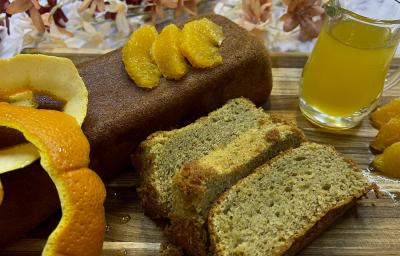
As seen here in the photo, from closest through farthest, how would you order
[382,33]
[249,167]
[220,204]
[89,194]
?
[89,194] < [220,204] < [249,167] < [382,33]

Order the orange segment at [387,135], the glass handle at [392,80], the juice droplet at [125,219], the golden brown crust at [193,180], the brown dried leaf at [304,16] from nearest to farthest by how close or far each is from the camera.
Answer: the golden brown crust at [193,180] < the juice droplet at [125,219] < the orange segment at [387,135] < the glass handle at [392,80] < the brown dried leaf at [304,16]

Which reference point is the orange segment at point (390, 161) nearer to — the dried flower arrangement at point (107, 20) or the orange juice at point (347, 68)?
the orange juice at point (347, 68)

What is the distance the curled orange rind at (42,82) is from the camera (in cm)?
194

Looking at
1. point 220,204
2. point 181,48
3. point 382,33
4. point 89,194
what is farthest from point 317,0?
point 89,194

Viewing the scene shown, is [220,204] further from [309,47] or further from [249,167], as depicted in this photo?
[309,47]

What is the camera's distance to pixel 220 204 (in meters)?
1.96

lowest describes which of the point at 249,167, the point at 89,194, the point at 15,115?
the point at 249,167

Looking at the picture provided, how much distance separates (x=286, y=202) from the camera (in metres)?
2.05

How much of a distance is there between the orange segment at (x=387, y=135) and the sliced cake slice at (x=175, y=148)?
564 mm

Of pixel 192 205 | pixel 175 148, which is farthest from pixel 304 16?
pixel 192 205

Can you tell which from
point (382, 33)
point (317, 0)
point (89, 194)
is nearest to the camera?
point (89, 194)

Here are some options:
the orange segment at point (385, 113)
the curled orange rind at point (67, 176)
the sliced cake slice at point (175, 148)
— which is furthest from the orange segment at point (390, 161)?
the curled orange rind at point (67, 176)

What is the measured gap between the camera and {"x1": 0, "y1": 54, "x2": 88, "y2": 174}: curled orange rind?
1.94 m

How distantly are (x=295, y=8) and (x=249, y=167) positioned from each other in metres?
1.21
